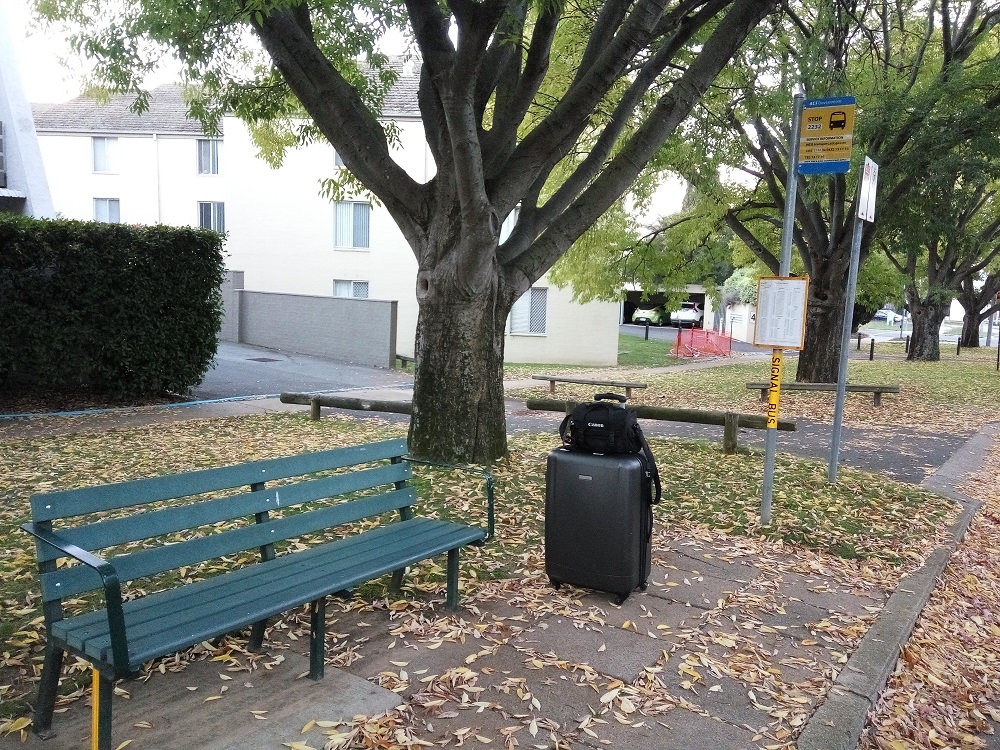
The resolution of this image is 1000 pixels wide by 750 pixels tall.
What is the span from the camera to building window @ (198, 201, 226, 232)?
3134 cm

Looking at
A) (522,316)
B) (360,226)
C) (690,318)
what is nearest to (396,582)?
(522,316)

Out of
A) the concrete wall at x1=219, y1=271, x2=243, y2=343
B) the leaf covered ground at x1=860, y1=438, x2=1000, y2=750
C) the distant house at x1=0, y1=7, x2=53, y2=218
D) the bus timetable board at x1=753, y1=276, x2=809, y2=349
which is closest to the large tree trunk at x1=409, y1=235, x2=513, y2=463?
the bus timetable board at x1=753, y1=276, x2=809, y2=349

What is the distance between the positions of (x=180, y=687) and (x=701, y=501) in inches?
190

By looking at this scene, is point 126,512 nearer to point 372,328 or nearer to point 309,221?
point 372,328

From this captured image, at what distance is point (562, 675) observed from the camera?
Answer: 377 centimetres

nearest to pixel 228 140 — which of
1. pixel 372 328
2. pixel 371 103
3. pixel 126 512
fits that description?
pixel 372 328

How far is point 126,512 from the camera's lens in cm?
622

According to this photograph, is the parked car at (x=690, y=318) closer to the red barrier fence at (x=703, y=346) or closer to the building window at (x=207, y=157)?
the red barrier fence at (x=703, y=346)

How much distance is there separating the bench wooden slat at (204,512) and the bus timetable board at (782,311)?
2943mm

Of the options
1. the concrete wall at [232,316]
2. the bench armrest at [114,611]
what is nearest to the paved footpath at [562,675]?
the bench armrest at [114,611]

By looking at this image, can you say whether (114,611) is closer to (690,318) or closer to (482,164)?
(482,164)

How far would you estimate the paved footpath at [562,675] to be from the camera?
10.6 feet

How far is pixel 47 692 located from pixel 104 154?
35.1 meters

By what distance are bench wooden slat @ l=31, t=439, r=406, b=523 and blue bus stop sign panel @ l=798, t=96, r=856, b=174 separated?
384 cm
